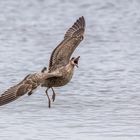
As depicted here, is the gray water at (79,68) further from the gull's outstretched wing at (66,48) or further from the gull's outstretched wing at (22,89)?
the gull's outstretched wing at (66,48)

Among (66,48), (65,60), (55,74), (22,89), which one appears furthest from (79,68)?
(22,89)

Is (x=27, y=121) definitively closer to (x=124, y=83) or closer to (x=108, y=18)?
(x=124, y=83)

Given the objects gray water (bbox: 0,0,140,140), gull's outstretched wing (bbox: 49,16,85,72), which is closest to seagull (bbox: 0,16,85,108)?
gull's outstretched wing (bbox: 49,16,85,72)

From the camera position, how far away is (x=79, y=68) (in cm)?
1600

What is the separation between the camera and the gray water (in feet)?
38.9

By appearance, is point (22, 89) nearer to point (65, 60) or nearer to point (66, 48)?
point (65, 60)

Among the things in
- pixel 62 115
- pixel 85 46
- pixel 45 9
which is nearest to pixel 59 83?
pixel 62 115

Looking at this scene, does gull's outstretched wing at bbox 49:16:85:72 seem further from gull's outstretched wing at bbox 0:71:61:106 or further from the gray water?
gull's outstretched wing at bbox 0:71:61:106

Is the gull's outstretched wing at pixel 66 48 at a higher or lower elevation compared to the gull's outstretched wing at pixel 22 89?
higher

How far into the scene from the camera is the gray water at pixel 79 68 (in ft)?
38.9

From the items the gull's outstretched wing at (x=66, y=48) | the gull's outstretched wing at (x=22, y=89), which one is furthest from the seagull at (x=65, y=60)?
the gull's outstretched wing at (x=22, y=89)

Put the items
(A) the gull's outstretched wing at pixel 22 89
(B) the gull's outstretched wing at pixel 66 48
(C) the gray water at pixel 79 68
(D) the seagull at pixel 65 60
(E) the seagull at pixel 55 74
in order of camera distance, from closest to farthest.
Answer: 1. (A) the gull's outstretched wing at pixel 22 89
2. (E) the seagull at pixel 55 74
3. (C) the gray water at pixel 79 68
4. (D) the seagull at pixel 65 60
5. (B) the gull's outstretched wing at pixel 66 48

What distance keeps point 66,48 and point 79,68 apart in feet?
7.89

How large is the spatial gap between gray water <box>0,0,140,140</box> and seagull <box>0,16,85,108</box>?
1.62 feet
